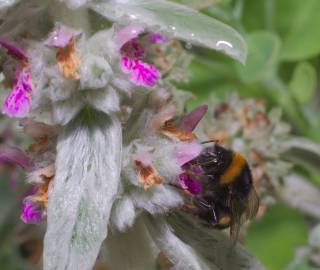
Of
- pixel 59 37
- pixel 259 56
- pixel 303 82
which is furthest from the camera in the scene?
pixel 303 82

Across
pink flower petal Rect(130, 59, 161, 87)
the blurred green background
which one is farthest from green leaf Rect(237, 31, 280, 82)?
pink flower petal Rect(130, 59, 161, 87)

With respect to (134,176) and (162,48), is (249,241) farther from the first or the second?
(134,176)

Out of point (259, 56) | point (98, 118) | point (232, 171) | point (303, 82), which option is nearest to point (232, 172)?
point (232, 171)

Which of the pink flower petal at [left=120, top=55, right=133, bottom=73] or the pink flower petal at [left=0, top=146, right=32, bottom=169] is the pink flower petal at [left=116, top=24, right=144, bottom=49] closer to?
the pink flower petal at [left=120, top=55, right=133, bottom=73]

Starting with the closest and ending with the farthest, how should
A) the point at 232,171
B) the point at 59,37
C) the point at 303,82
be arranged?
the point at 59,37
the point at 232,171
the point at 303,82

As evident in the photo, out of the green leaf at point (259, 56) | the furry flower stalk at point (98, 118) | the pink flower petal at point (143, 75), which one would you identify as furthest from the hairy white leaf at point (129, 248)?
the green leaf at point (259, 56)

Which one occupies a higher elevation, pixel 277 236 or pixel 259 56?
pixel 259 56

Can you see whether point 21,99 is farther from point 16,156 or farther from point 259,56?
point 259,56
